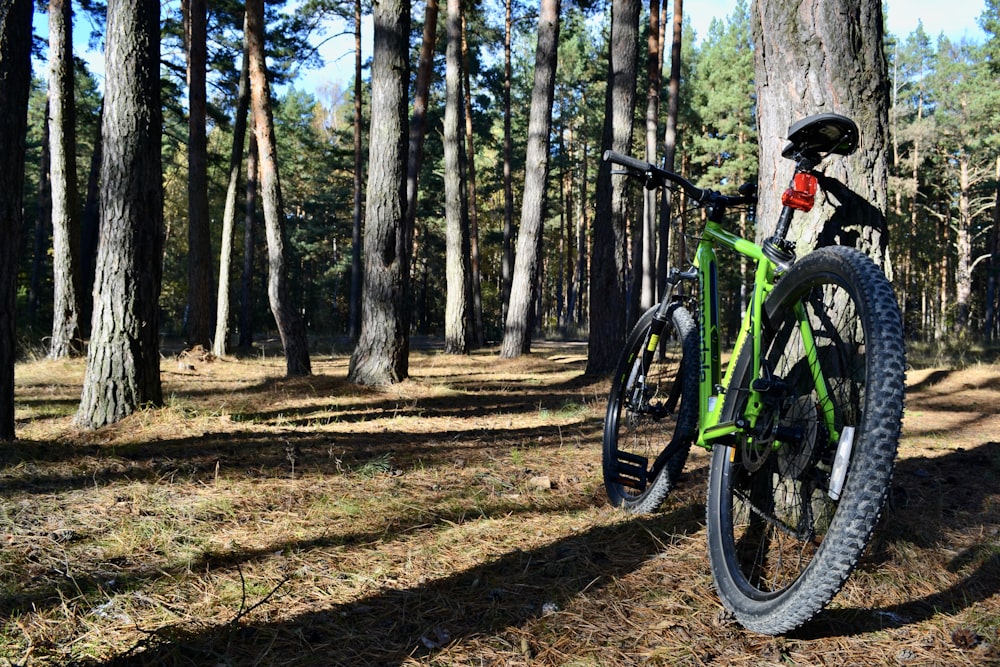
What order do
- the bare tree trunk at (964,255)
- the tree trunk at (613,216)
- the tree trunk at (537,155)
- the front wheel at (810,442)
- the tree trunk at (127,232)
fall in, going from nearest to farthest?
the front wheel at (810,442) → the tree trunk at (127,232) → the tree trunk at (613,216) → the tree trunk at (537,155) → the bare tree trunk at (964,255)

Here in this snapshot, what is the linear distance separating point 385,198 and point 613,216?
3.35 meters

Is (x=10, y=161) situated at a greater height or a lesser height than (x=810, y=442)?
greater

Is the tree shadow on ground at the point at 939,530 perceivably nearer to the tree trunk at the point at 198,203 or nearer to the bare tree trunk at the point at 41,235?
the tree trunk at the point at 198,203

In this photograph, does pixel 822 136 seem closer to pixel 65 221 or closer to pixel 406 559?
pixel 406 559

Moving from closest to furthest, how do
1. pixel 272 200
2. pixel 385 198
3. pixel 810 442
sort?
pixel 810 442, pixel 385 198, pixel 272 200

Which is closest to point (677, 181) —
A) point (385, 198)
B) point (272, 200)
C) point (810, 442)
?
point (810, 442)

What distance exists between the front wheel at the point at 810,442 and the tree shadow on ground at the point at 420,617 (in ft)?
1.59

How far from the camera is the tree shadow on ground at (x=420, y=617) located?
6.52 ft

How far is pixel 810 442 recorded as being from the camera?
214 cm

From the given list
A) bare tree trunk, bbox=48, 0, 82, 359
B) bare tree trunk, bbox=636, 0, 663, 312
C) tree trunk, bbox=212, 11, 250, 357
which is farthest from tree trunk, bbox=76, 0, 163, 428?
bare tree trunk, bbox=636, 0, 663, 312

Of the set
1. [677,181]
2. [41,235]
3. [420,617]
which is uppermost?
[41,235]

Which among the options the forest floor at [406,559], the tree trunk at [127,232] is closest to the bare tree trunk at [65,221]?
the tree trunk at [127,232]

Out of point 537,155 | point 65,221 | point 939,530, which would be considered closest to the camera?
point 939,530

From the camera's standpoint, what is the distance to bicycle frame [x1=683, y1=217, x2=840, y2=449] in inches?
88.3
